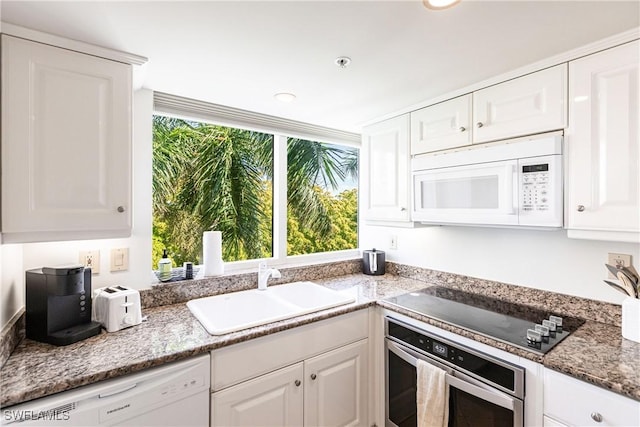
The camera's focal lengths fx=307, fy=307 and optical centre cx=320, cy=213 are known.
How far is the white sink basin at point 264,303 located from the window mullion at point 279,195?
315 mm

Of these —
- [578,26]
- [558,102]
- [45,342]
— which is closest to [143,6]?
[45,342]

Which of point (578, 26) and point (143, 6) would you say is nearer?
point (143, 6)

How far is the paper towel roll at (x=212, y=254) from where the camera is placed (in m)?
1.87

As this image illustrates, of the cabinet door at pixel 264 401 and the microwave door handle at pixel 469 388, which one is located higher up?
the microwave door handle at pixel 469 388

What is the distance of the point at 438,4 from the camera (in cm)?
99

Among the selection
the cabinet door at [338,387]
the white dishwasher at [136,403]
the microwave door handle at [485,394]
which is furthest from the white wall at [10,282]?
the microwave door handle at [485,394]

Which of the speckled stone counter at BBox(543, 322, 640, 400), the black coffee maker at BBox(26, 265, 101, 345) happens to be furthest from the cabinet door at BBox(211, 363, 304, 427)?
the speckled stone counter at BBox(543, 322, 640, 400)

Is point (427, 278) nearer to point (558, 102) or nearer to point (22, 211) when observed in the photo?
point (558, 102)

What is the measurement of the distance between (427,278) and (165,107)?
6.63 feet

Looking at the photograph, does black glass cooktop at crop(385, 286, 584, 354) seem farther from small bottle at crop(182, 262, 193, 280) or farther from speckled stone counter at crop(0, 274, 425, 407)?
small bottle at crop(182, 262, 193, 280)

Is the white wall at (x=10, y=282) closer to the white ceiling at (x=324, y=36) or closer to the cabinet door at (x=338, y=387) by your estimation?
the white ceiling at (x=324, y=36)

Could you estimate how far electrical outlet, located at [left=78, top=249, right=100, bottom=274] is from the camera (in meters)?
1.48

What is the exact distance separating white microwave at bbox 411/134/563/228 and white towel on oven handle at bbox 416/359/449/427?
76 cm

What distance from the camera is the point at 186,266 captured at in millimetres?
1842
